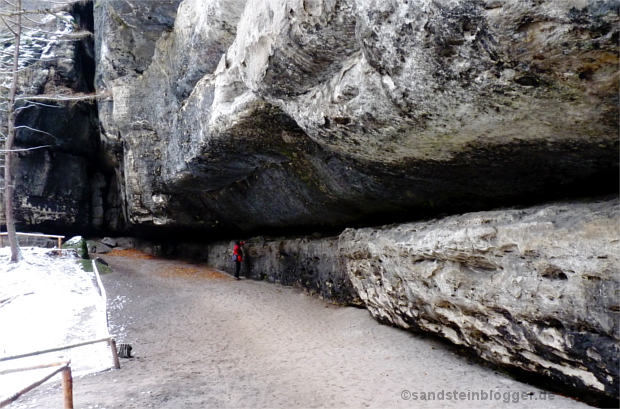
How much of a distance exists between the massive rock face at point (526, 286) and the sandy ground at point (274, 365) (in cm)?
46

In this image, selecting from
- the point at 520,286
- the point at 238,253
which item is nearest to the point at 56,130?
the point at 238,253

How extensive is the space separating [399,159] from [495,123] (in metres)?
2.03

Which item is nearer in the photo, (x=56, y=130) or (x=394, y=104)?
(x=394, y=104)

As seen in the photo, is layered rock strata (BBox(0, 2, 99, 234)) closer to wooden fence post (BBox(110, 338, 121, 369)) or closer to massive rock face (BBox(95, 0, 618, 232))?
massive rock face (BBox(95, 0, 618, 232))

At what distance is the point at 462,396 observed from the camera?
16.0 ft

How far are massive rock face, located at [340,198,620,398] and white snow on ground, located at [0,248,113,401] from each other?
5.20 m

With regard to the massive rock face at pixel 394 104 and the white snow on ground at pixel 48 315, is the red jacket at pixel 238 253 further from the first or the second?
the white snow on ground at pixel 48 315

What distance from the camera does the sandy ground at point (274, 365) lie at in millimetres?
5090

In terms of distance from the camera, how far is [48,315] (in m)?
9.02

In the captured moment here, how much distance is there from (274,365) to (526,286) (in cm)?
401

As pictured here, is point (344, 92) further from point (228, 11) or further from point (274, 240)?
point (274, 240)

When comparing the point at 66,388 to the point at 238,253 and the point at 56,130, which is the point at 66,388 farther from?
the point at 56,130

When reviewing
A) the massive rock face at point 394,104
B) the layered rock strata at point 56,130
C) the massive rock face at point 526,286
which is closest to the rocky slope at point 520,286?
the massive rock face at point 526,286

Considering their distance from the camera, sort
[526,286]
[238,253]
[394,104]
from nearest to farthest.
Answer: [526,286]
[394,104]
[238,253]
